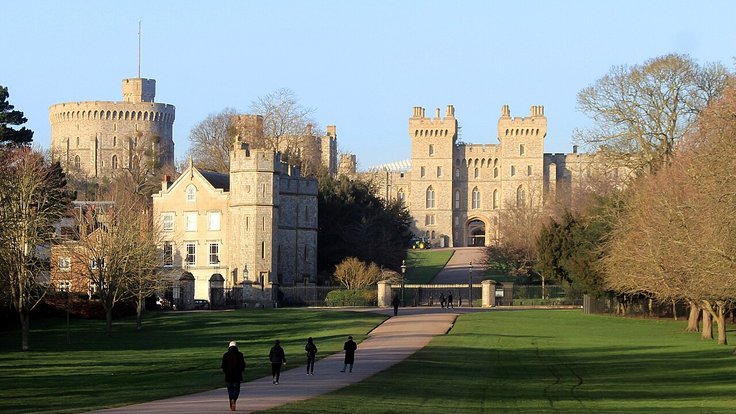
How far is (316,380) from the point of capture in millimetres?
31344

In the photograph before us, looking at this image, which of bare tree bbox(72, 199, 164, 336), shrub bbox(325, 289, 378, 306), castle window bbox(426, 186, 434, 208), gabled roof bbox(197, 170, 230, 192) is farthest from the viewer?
castle window bbox(426, 186, 434, 208)

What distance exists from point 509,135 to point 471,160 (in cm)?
582

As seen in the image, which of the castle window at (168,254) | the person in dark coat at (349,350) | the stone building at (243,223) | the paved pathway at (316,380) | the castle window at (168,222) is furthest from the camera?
the castle window at (168,222)

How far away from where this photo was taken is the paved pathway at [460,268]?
96562 mm

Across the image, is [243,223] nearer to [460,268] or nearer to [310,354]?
[460,268]

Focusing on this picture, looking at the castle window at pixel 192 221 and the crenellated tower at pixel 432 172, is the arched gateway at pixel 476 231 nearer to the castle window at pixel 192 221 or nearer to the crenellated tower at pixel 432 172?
the crenellated tower at pixel 432 172

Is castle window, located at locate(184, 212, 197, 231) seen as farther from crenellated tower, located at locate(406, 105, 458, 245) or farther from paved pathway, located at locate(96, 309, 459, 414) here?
crenellated tower, located at locate(406, 105, 458, 245)

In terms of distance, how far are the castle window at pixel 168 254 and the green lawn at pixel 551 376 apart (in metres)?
29.6

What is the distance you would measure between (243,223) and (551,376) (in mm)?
45610

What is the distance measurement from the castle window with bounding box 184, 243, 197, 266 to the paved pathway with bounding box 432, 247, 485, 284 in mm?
20334

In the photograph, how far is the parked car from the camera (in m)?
140

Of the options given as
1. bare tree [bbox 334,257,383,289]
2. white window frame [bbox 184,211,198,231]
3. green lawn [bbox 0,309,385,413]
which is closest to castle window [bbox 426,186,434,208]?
bare tree [bbox 334,257,383,289]

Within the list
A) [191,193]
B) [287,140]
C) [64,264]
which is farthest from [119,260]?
[287,140]

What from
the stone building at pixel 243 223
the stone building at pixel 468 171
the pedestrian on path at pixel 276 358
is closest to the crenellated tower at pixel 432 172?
the stone building at pixel 468 171
